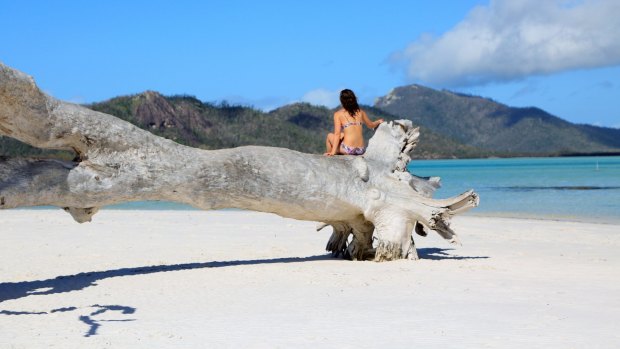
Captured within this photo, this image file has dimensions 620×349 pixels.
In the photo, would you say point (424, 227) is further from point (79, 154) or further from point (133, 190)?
point (79, 154)

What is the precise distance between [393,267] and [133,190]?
3.19m

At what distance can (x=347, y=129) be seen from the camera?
10.1 m

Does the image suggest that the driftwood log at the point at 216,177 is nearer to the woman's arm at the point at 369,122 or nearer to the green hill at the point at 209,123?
the woman's arm at the point at 369,122

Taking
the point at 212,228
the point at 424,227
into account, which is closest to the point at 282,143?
the point at 212,228

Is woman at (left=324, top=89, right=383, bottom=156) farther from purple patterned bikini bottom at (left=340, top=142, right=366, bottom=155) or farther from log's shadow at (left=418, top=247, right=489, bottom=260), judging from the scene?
log's shadow at (left=418, top=247, right=489, bottom=260)

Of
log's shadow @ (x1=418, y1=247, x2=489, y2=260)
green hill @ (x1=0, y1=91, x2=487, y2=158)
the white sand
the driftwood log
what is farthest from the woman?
green hill @ (x1=0, y1=91, x2=487, y2=158)

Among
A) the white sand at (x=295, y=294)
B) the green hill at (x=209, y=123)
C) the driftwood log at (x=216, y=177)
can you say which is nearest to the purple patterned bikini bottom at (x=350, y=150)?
the driftwood log at (x=216, y=177)

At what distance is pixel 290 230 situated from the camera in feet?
48.8

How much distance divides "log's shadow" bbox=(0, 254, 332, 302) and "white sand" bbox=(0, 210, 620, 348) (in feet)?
0.07

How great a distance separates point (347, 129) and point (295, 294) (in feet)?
11.2

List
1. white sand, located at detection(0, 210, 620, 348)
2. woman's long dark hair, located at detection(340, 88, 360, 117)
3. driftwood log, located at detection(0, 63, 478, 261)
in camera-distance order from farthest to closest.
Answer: woman's long dark hair, located at detection(340, 88, 360, 117) → driftwood log, located at detection(0, 63, 478, 261) → white sand, located at detection(0, 210, 620, 348)

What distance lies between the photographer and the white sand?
18.0 feet

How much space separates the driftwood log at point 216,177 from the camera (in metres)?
7.54

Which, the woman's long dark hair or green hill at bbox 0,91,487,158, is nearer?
the woman's long dark hair
